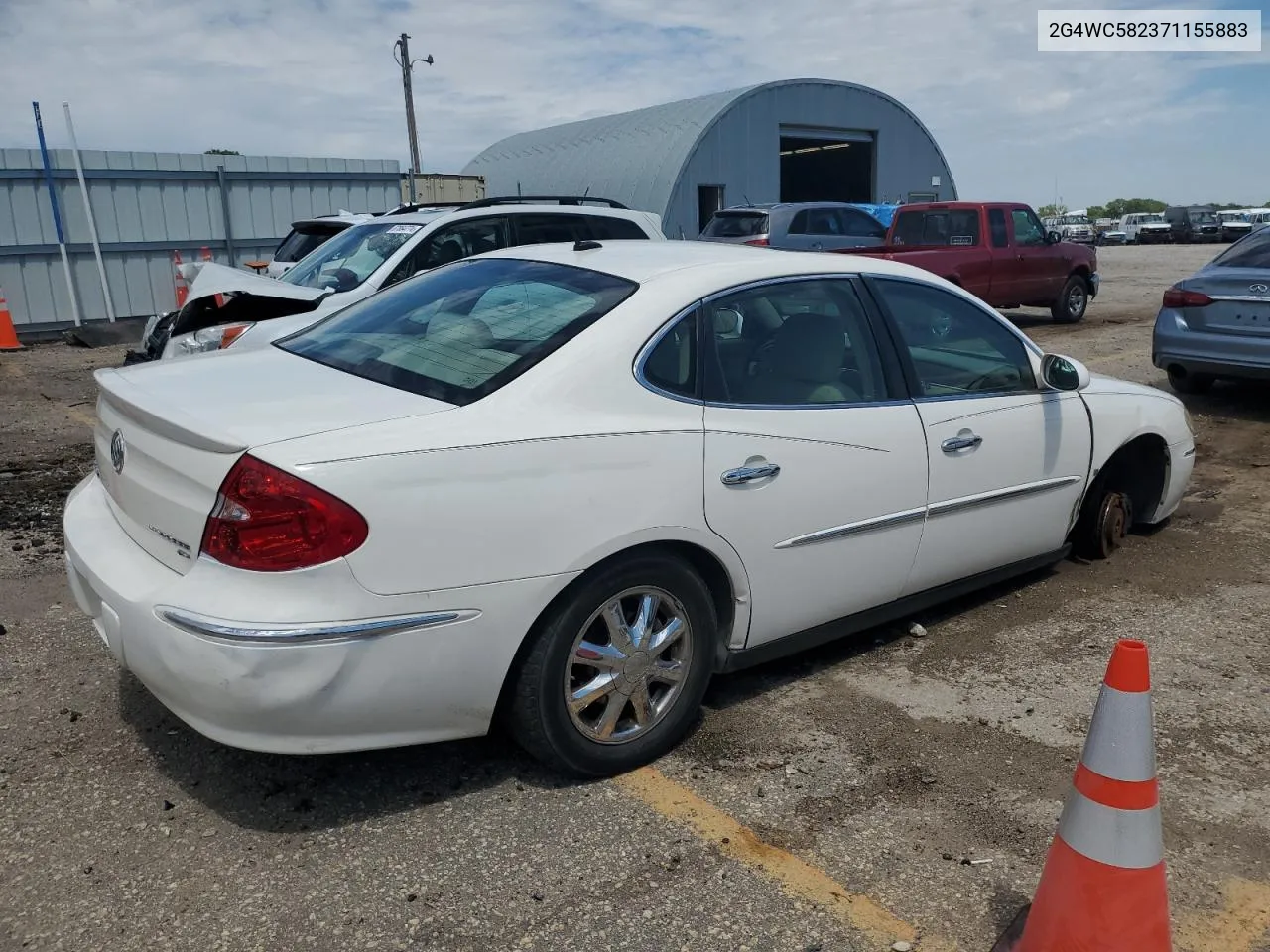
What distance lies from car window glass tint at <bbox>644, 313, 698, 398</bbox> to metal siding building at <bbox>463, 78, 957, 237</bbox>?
22172mm

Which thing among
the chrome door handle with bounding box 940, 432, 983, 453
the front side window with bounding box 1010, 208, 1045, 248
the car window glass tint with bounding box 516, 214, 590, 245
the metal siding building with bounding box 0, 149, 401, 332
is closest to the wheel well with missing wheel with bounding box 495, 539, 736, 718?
the chrome door handle with bounding box 940, 432, 983, 453

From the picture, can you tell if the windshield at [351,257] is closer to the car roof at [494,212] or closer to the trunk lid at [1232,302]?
the car roof at [494,212]

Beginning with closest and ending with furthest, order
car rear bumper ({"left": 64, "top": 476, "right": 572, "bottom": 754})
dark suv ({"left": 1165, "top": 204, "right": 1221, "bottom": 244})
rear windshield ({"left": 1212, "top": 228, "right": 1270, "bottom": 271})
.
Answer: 1. car rear bumper ({"left": 64, "top": 476, "right": 572, "bottom": 754})
2. rear windshield ({"left": 1212, "top": 228, "right": 1270, "bottom": 271})
3. dark suv ({"left": 1165, "top": 204, "right": 1221, "bottom": 244})

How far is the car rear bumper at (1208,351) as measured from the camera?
797 cm

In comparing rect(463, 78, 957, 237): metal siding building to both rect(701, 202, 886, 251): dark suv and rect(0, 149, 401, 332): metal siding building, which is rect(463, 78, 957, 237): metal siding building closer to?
rect(701, 202, 886, 251): dark suv

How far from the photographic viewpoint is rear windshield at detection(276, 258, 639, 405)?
3.20 meters

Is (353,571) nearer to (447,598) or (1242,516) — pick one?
(447,598)

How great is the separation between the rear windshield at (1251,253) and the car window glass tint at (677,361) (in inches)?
262

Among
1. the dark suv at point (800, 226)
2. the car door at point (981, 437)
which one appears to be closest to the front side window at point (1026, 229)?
the dark suv at point (800, 226)

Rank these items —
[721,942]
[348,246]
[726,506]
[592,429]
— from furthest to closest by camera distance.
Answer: [348,246] < [726,506] < [592,429] < [721,942]

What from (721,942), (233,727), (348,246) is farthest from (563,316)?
(348,246)

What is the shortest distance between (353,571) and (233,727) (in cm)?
52

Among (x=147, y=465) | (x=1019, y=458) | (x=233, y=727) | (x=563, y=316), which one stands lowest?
(x=233, y=727)

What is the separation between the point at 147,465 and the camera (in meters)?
3.04
